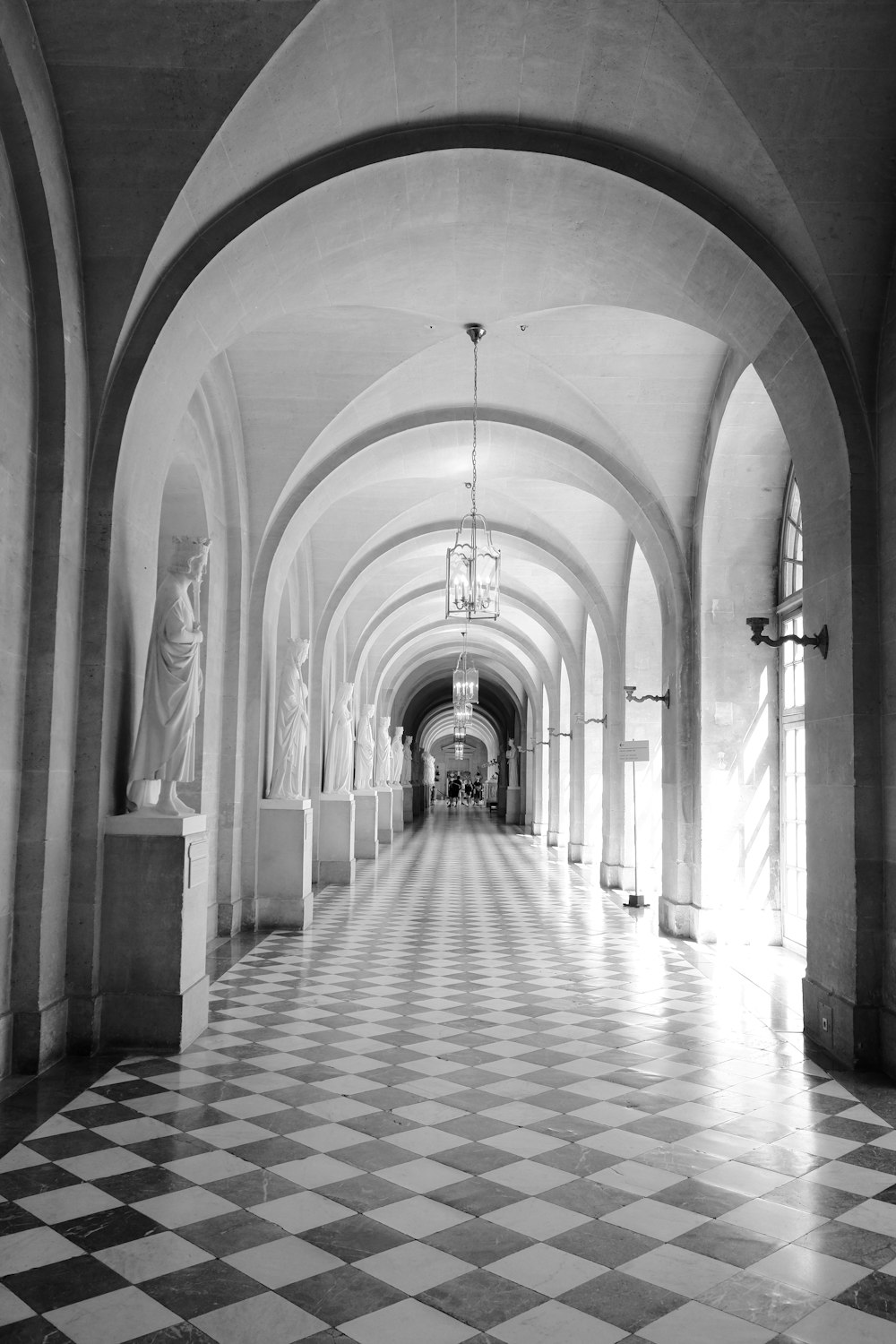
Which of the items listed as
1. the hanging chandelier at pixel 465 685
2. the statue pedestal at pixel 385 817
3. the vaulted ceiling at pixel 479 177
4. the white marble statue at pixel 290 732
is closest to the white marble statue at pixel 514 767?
the hanging chandelier at pixel 465 685

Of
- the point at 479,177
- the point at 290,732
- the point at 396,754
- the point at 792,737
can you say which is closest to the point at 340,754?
the point at 290,732

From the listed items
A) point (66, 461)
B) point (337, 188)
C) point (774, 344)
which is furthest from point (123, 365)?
point (774, 344)

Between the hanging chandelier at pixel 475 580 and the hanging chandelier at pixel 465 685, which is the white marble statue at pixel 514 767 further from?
the hanging chandelier at pixel 475 580

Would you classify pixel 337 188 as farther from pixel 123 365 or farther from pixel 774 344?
pixel 774 344

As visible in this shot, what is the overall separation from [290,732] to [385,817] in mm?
13398

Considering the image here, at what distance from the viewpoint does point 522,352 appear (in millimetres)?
9742

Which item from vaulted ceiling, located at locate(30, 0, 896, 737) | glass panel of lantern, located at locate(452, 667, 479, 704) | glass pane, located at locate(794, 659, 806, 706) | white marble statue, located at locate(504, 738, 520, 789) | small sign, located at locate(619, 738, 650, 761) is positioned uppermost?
vaulted ceiling, located at locate(30, 0, 896, 737)

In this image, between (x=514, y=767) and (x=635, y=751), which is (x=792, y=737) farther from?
(x=514, y=767)

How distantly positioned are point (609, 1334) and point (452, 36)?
237 inches

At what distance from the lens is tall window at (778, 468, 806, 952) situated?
9391 mm

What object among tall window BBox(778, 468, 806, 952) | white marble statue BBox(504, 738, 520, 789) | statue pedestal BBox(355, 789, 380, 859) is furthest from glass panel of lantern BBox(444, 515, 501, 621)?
white marble statue BBox(504, 738, 520, 789)

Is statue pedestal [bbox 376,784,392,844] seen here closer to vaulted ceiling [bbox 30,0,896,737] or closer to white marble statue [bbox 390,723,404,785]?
white marble statue [bbox 390,723,404,785]

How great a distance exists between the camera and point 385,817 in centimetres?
2398

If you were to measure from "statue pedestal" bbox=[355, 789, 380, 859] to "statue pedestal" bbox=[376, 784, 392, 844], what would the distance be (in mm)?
4163
